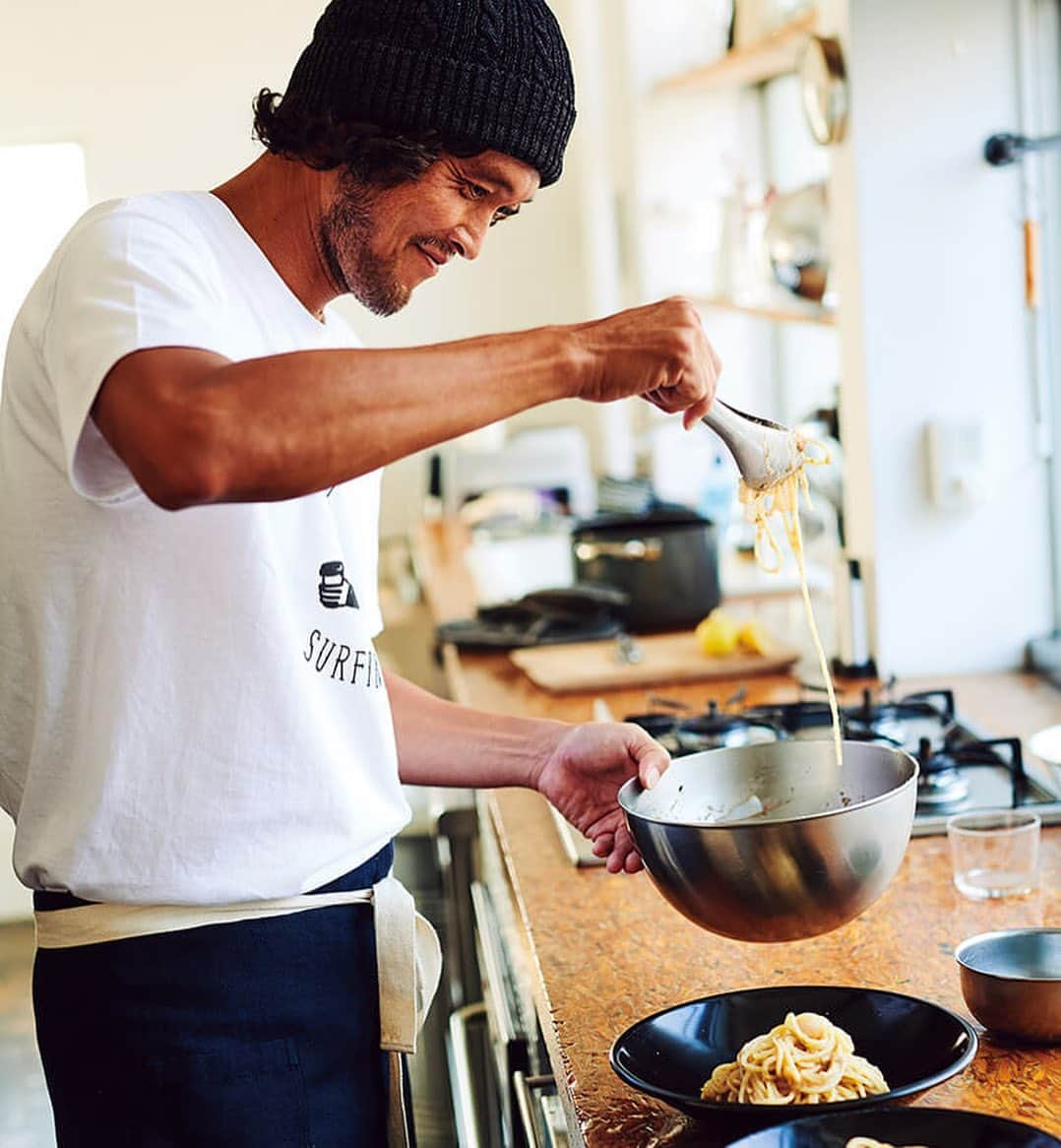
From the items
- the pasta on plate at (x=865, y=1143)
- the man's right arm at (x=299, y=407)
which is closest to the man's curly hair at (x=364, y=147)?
the man's right arm at (x=299, y=407)

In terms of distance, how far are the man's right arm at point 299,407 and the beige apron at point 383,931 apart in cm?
41

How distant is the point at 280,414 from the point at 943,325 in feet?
5.60

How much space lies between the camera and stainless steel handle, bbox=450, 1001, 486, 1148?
219cm

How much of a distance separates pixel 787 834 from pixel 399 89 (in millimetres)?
646

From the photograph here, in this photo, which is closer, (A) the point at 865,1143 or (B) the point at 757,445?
(A) the point at 865,1143

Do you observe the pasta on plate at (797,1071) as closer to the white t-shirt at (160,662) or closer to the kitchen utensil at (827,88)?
the white t-shirt at (160,662)

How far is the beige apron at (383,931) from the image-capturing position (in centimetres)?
132

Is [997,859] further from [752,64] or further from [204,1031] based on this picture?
[752,64]

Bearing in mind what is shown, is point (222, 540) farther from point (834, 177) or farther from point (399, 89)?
point (834, 177)

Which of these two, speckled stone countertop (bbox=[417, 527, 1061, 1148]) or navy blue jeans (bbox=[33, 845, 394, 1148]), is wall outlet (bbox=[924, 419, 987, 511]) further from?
navy blue jeans (bbox=[33, 845, 394, 1148])

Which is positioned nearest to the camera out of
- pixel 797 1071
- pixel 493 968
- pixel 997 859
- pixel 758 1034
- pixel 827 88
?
pixel 797 1071

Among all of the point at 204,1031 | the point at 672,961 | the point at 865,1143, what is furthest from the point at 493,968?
the point at 865,1143

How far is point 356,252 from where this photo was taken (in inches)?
54.6

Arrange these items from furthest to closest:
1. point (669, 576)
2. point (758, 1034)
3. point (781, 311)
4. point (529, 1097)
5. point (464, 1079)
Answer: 1. point (781, 311)
2. point (669, 576)
3. point (464, 1079)
4. point (529, 1097)
5. point (758, 1034)
